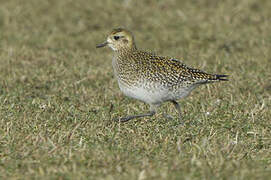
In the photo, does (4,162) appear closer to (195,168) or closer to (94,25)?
(195,168)

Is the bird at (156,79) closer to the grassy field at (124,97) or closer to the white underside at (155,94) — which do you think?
the white underside at (155,94)

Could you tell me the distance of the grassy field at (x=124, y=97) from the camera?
529 centimetres

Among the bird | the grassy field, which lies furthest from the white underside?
the grassy field

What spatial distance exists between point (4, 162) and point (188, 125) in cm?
242

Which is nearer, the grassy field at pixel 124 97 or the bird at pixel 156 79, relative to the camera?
the grassy field at pixel 124 97

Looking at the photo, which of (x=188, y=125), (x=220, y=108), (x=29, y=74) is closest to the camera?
(x=188, y=125)

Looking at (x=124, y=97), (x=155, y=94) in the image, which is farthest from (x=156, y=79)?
(x=124, y=97)

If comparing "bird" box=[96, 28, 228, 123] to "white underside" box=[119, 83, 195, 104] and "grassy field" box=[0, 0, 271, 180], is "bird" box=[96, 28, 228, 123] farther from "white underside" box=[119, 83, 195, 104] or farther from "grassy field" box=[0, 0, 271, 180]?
"grassy field" box=[0, 0, 271, 180]

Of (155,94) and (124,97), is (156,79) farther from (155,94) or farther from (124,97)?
(124,97)

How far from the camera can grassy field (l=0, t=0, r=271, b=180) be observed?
529 cm

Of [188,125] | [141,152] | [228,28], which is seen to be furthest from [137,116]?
[228,28]

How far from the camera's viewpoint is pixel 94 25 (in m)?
13.3

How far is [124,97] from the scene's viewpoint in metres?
8.50

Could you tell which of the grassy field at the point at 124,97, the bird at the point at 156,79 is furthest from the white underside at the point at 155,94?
the grassy field at the point at 124,97
